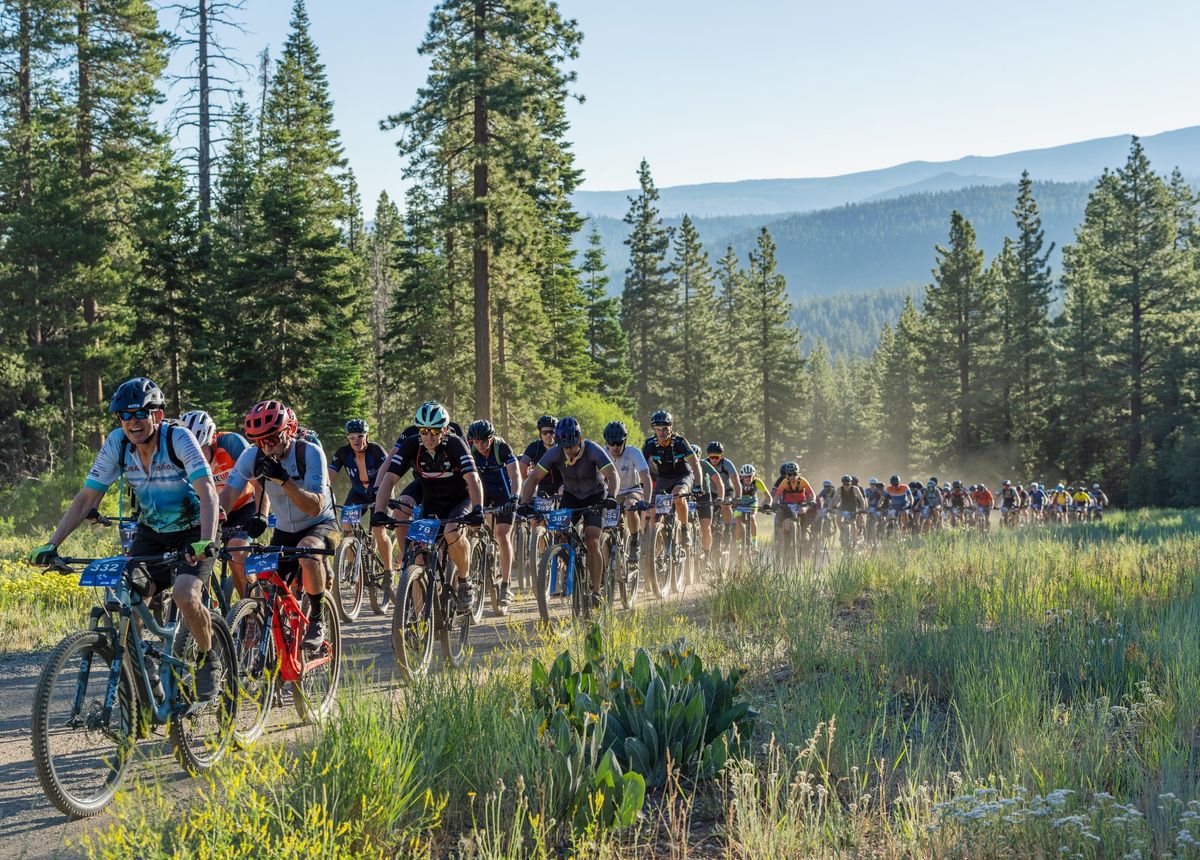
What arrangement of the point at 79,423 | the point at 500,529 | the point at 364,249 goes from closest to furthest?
the point at 500,529
the point at 79,423
the point at 364,249

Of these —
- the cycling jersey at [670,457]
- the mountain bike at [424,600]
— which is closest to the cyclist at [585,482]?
the mountain bike at [424,600]

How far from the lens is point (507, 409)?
4303 cm

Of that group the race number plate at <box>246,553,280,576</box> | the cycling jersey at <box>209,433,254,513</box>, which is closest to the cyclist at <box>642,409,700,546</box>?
the cycling jersey at <box>209,433,254,513</box>

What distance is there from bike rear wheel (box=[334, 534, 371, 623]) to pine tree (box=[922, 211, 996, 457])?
2742 inches

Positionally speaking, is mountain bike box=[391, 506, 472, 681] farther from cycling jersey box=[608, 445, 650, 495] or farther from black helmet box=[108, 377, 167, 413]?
cycling jersey box=[608, 445, 650, 495]

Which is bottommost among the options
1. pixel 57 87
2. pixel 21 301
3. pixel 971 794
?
pixel 971 794

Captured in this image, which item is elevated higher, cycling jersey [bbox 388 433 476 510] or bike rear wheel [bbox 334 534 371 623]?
cycling jersey [bbox 388 433 476 510]


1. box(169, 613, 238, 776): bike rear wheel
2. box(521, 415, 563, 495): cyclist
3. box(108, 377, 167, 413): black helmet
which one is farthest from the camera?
box(521, 415, 563, 495): cyclist

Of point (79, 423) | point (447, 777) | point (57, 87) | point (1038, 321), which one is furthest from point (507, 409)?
point (1038, 321)

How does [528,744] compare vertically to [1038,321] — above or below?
below

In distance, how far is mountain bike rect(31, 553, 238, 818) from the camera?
5277 mm

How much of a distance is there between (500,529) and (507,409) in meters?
30.5

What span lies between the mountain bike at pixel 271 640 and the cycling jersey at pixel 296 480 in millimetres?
332

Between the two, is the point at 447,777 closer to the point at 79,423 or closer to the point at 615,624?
the point at 615,624
